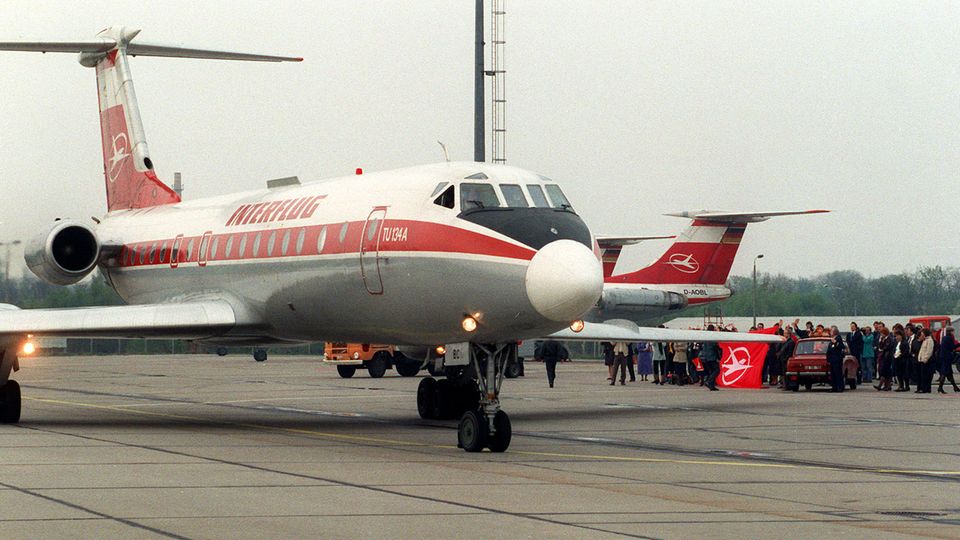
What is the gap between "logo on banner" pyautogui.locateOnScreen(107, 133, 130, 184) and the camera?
2692cm

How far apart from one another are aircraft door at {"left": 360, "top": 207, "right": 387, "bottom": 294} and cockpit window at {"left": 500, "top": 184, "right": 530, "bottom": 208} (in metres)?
1.75

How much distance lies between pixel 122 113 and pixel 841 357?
54.3ft

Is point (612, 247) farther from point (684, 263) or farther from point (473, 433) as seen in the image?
point (473, 433)

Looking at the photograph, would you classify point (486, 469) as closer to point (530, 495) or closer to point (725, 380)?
point (530, 495)

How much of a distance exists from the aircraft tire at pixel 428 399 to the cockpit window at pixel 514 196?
212 inches

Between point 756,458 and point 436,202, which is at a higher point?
point 436,202

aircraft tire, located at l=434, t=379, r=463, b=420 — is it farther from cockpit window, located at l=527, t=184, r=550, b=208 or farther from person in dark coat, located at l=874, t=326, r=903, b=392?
person in dark coat, located at l=874, t=326, r=903, b=392

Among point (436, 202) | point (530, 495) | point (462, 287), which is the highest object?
point (436, 202)

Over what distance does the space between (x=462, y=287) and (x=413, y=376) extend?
78.3 ft

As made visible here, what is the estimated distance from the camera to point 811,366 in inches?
1185

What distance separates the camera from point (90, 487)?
1116cm

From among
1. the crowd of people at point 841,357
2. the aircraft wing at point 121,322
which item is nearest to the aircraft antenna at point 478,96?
the crowd of people at point 841,357

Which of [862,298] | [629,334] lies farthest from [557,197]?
[862,298]

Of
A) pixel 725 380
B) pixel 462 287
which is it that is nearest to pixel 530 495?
pixel 462 287
